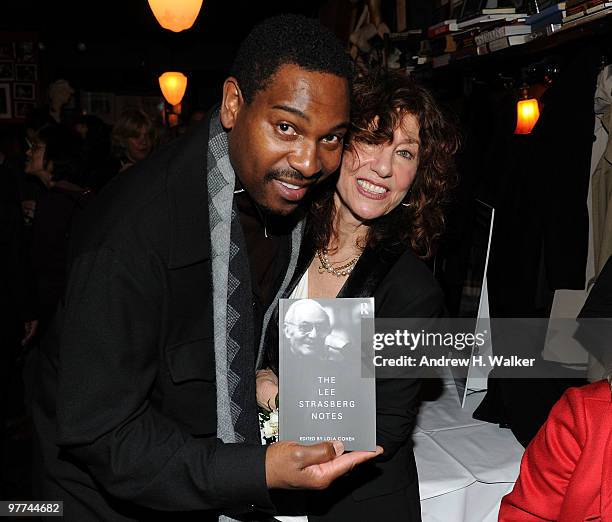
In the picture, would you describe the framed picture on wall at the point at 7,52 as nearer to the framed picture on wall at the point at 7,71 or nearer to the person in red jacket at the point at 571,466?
the framed picture on wall at the point at 7,71

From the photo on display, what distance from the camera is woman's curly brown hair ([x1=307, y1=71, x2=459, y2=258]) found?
65.0 inches

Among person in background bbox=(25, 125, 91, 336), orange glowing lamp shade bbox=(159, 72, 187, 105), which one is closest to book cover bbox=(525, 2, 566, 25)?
person in background bbox=(25, 125, 91, 336)

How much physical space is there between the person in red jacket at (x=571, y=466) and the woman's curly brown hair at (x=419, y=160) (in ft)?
2.06

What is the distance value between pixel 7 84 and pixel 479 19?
8.16m

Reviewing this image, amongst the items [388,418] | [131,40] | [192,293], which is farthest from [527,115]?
[131,40]

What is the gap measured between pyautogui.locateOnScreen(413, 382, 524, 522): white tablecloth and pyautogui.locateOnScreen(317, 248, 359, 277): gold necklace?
67 centimetres

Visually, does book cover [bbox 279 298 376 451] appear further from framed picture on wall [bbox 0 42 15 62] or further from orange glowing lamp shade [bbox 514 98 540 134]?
framed picture on wall [bbox 0 42 15 62]

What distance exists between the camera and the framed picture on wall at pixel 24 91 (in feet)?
30.0

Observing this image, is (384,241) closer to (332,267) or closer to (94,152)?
(332,267)

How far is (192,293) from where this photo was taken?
1.22m

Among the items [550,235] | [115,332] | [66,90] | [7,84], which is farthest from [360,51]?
[7,84]

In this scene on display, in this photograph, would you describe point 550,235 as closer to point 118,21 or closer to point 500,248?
point 500,248

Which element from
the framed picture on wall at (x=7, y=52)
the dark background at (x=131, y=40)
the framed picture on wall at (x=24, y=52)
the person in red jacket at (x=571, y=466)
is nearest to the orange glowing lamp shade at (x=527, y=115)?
the person in red jacket at (x=571, y=466)

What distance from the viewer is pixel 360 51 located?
5078mm
